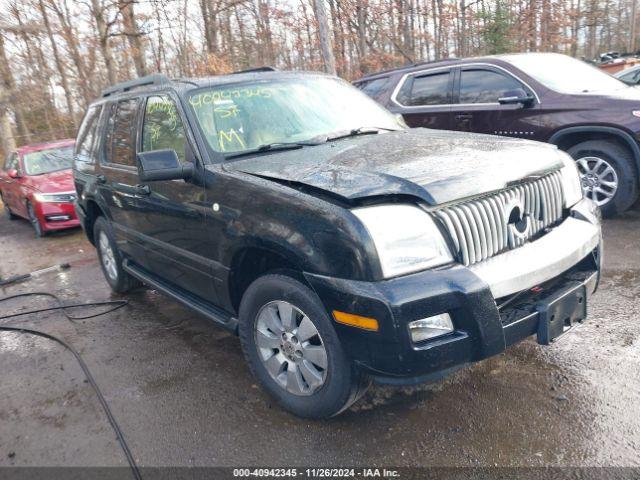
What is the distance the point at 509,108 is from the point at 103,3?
1399cm

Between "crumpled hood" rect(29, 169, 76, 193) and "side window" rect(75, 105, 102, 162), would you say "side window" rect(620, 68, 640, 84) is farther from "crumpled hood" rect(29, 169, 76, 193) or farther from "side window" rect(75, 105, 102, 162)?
"crumpled hood" rect(29, 169, 76, 193)

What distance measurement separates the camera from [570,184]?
10.4ft

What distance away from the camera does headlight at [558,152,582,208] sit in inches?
122

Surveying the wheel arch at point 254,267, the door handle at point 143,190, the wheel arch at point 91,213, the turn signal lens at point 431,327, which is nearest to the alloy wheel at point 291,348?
the wheel arch at point 254,267

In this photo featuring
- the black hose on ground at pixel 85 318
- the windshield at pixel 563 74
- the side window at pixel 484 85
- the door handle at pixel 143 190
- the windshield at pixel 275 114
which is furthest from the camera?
the side window at pixel 484 85

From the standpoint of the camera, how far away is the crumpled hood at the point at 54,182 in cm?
849

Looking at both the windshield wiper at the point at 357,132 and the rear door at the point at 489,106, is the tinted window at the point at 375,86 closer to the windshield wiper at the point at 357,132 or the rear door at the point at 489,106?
the rear door at the point at 489,106

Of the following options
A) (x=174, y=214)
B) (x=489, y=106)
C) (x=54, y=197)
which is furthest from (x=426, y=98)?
(x=54, y=197)

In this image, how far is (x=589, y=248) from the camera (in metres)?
2.87

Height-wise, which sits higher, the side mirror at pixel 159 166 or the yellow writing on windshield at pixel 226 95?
the yellow writing on windshield at pixel 226 95

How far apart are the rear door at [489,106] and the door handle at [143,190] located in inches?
173

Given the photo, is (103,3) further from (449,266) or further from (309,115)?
(449,266)

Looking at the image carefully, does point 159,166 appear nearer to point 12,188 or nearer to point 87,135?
point 87,135

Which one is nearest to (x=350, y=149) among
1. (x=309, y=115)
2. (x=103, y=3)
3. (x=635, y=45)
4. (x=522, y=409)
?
(x=309, y=115)
